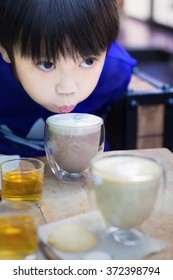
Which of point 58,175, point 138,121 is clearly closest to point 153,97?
point 138,121

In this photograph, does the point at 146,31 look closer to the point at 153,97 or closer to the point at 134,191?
the point at 153,97

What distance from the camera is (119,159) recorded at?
A: 82 cm

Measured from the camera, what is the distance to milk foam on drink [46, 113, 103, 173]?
1.00m

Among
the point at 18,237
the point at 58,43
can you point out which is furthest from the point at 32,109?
the point at 18,237

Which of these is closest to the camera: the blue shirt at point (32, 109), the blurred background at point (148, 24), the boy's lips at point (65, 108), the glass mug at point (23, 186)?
the glass mug at point (23, 186)

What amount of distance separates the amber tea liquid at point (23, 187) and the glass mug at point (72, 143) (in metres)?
0.09

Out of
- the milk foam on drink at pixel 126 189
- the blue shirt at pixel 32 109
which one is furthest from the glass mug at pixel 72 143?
the blue shirt at pixel 32 109

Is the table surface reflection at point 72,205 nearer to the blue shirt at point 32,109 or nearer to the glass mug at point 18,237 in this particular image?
the glass mug at point 18,237

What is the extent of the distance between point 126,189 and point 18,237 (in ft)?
0.59

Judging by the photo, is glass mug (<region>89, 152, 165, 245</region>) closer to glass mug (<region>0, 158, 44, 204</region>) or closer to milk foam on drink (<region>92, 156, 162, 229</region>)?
milk foam on drink (<region>92, 156, 162, 229</region>)

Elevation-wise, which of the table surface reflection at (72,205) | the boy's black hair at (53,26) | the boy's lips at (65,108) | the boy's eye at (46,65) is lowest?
the table surface reflection at (72,205)

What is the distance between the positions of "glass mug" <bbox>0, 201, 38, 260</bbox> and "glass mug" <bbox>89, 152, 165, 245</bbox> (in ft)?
0.35

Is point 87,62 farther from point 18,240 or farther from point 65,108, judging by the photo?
point 18,240

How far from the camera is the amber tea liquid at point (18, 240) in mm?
769
